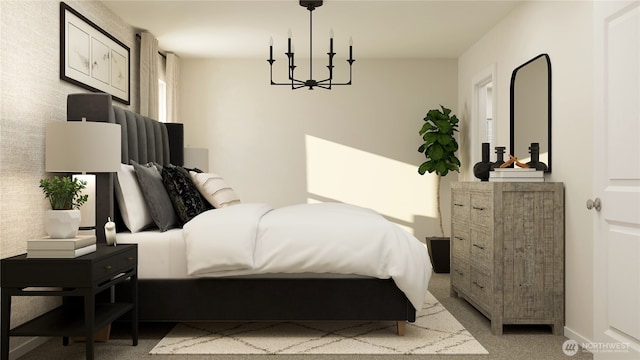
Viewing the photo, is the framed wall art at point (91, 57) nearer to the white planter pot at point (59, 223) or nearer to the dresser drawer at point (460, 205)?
the white planter pot at point (59, 223)

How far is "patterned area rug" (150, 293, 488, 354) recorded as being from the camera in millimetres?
3154

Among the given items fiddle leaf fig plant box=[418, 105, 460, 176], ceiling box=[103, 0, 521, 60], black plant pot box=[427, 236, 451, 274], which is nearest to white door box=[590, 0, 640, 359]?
ceiling box=[103, 0, 521, 60]

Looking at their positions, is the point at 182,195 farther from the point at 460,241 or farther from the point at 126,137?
the point at 460,241

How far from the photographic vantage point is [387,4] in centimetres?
460

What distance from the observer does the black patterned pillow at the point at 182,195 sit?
3.81 metres

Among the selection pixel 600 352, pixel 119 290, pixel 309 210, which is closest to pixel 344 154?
pixel 309 210

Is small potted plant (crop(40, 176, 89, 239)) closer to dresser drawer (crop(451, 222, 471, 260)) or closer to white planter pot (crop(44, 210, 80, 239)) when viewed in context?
white planter pot (crop(44, 210, 80, 239))

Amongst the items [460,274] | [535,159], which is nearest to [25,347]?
[460,274]

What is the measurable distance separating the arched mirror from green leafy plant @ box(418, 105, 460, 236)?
5.08 ft

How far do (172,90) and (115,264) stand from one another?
3706 millimetres

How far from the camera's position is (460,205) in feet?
14.4

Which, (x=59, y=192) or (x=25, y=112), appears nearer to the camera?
(x=59, y=192)

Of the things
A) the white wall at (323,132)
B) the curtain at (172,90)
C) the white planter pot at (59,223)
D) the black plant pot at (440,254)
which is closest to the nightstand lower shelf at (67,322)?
the white planter pot at (59,223)

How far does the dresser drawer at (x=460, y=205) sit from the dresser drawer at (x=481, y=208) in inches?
4.5
